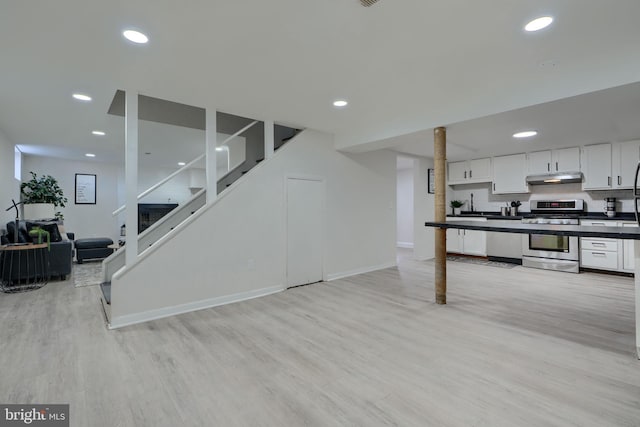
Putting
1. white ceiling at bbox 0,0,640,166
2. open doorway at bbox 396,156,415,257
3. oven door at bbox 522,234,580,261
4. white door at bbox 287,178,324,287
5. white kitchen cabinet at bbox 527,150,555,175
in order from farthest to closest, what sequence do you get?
open doorway at bbox 396,156,415,257 < white kitchen cabinet at bbox 527,150,555,175 < oven door at bbox 522,234,580,261 < white door at bbox 287,178,324,287 < white ceiling at bbox 0,0,640,166

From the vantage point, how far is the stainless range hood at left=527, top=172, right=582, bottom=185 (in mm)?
5559

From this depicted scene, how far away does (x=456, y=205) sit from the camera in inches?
292

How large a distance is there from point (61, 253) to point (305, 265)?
4063 millimetres

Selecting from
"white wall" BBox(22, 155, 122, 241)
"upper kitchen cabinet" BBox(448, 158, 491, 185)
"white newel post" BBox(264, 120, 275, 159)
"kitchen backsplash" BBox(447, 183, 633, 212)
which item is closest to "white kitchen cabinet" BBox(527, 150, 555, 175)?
"kitchen backsplash" BBox(447, 183, 633, 212)

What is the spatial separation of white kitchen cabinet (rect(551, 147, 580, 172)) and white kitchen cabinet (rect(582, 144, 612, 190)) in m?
0.10

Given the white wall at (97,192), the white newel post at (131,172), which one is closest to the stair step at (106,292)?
the white newel post at (131,172)

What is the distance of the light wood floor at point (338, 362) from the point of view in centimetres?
178

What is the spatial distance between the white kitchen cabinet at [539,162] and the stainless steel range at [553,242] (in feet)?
2.12

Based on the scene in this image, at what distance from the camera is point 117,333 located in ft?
9.62

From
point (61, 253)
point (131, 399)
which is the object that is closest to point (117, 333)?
point (131, 399)

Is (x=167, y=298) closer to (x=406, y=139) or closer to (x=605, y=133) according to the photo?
(x=406, y=139)

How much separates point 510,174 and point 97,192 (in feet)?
32.4

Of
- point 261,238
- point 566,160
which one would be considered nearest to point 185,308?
point 261,238

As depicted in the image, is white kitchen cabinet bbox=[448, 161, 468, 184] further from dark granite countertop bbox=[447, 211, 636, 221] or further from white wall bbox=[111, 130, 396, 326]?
white wall bbox=[111, 130, 396, 326]
